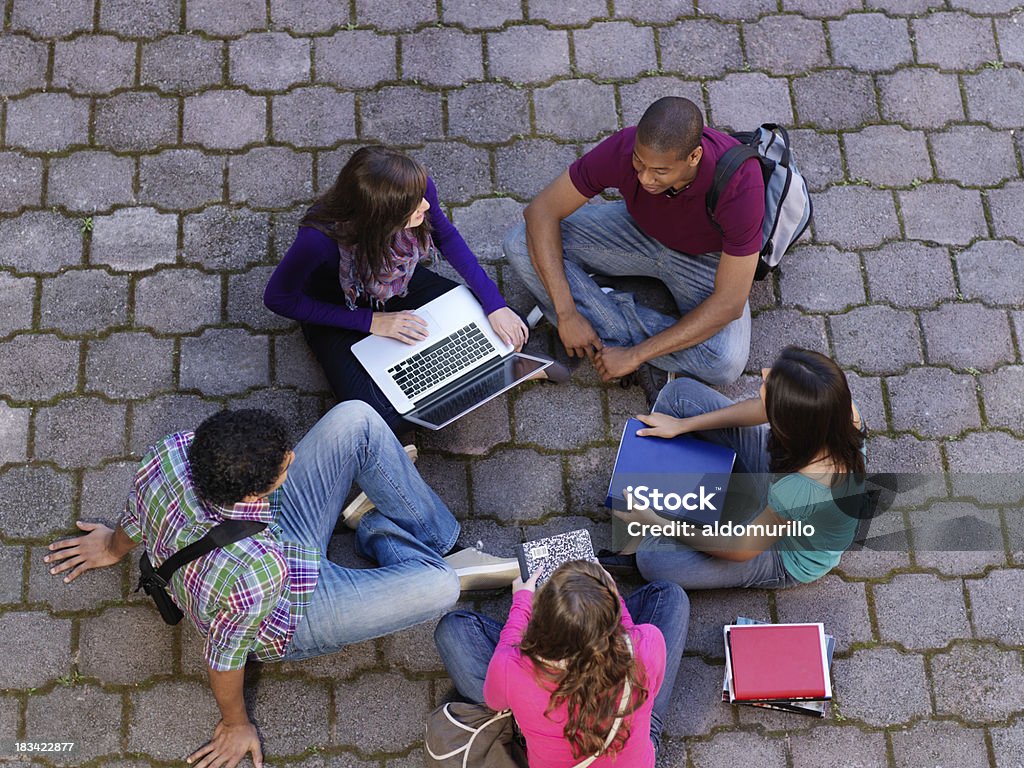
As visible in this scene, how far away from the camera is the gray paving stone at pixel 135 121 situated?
4.59 meters

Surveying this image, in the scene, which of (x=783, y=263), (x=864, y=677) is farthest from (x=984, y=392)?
(x=864, y=677)

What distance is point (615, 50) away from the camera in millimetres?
4809

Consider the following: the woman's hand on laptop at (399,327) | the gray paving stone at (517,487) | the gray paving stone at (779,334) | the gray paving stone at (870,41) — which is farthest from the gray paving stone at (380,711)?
the gray paving stone at (870,41)

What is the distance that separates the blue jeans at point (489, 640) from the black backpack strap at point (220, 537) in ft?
2.94

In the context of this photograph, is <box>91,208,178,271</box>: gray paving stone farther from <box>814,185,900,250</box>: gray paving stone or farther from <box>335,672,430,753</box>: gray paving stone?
<box>814,185,900,250</box>: gray paving stone

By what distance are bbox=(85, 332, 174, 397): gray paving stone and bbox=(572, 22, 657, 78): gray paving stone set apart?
7.29 feet

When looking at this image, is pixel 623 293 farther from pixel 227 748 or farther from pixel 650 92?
pixel 227 748

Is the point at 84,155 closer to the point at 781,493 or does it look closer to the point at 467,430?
the point at 467,430

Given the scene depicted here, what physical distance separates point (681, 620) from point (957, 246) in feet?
6.92

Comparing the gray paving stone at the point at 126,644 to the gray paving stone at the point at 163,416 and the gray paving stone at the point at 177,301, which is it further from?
the gray paving stone at the point at 177,301

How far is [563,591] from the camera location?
2959mm

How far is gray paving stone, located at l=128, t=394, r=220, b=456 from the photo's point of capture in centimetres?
417

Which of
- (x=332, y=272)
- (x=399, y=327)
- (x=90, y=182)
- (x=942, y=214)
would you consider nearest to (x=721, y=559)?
(x=399, y=327)

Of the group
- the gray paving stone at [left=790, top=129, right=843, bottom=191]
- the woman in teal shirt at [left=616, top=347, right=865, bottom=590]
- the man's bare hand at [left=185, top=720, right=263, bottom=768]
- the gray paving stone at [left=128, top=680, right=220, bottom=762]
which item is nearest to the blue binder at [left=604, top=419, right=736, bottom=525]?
the woman in teal shirt at [left=616, top=347, right=865, bottom=590]
